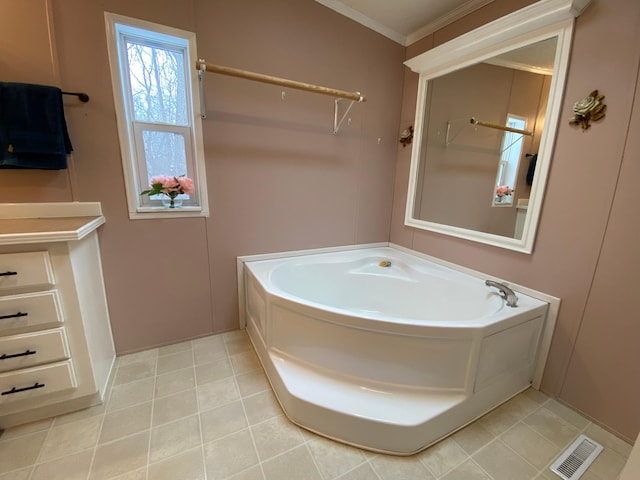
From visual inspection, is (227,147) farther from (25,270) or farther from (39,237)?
(25,270)

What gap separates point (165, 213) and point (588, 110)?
2.43m

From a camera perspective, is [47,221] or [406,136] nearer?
[47,221]

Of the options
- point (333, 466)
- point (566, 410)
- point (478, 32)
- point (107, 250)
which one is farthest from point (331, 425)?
point (478, 32)

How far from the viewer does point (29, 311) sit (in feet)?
3.79

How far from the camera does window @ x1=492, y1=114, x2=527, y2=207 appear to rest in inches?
66.6

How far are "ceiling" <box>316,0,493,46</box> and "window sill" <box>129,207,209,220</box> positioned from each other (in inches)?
67.4

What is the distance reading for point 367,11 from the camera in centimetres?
201

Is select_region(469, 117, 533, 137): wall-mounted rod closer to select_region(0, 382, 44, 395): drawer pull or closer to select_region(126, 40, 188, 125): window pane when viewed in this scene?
select_region(126, 40, 188, 125): window pane

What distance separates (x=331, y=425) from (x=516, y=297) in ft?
4.00

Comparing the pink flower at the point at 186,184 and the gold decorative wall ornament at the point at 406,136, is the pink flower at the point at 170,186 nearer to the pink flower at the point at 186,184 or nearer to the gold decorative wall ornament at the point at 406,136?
the pink flower at the point at 186,184

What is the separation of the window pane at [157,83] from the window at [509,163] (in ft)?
6.98

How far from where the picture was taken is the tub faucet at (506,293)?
58.4 inches

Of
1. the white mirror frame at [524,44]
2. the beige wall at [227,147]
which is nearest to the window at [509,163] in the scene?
the white mirror frame at [524,44]

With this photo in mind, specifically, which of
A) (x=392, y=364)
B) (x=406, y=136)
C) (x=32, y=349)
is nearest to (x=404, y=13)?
(x=406, y=136)
